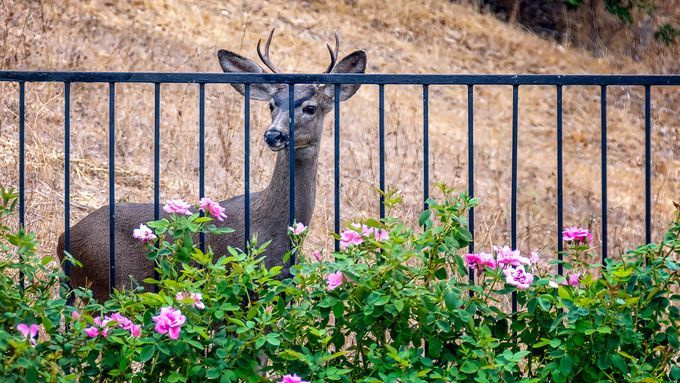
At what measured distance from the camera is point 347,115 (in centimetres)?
1267

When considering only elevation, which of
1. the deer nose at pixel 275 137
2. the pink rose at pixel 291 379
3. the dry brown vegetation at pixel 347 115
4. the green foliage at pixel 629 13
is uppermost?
the deer nose at pixel 275 137

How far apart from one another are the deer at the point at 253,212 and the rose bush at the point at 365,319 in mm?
1881

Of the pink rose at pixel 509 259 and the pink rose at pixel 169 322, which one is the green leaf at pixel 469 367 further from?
the pink rose at pixel 169 322

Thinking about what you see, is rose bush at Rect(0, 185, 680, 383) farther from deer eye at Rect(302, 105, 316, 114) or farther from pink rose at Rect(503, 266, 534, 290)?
deer eye at Rect(302, 105, 316, 114)

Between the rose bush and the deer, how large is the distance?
1881mm

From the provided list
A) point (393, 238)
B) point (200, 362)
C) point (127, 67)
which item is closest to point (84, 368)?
point (200, 362)

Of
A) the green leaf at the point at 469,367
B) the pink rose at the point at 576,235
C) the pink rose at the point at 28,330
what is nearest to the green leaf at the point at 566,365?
the green leaf at the point at 469,367

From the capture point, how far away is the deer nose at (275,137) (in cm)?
569

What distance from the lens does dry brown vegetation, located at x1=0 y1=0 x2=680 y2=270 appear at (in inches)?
387

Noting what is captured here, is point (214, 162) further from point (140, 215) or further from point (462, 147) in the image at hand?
point (140, 215)

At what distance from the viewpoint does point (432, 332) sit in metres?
4.00

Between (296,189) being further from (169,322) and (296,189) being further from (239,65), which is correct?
(169,322)

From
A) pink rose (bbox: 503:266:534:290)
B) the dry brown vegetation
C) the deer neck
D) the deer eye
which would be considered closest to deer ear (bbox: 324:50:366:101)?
the deer eye

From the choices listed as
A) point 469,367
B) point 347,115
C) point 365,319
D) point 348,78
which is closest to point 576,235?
point 469,367
